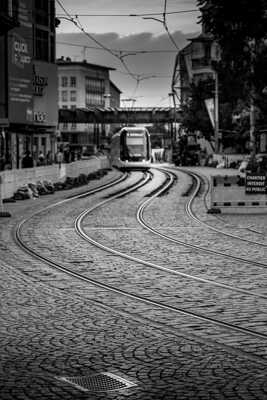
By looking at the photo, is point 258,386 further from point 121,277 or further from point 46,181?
point 46,181

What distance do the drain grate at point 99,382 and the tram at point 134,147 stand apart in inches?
2133

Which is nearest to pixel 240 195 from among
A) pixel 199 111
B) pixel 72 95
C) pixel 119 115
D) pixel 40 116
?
pixel 40 116

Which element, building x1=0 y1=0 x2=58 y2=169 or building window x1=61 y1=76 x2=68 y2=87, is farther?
building window x1=61 y1=76 x2=68 y2=87

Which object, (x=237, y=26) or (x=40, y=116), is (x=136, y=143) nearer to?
(x=40, y=116)

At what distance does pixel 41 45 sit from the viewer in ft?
241

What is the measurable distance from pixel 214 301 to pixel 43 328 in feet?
8.28

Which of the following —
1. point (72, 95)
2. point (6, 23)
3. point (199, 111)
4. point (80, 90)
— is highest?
point (80, 90)

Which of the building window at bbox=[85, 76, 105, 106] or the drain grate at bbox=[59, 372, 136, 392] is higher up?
the building window at bbox=[85, 76, 105, 106]

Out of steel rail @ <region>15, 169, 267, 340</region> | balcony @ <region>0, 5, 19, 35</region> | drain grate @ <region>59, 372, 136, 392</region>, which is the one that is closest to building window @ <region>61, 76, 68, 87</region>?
balcony @ <region>0, 5, 19, 35</region>

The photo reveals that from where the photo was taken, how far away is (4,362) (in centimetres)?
743

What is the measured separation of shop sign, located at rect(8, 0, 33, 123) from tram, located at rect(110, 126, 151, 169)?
6691 millimetres

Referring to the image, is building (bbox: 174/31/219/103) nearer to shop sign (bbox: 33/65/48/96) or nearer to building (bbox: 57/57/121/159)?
building (bbox: 57/57/121/159)

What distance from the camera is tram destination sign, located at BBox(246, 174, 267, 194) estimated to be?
24.9 m

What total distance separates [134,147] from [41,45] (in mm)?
17382
